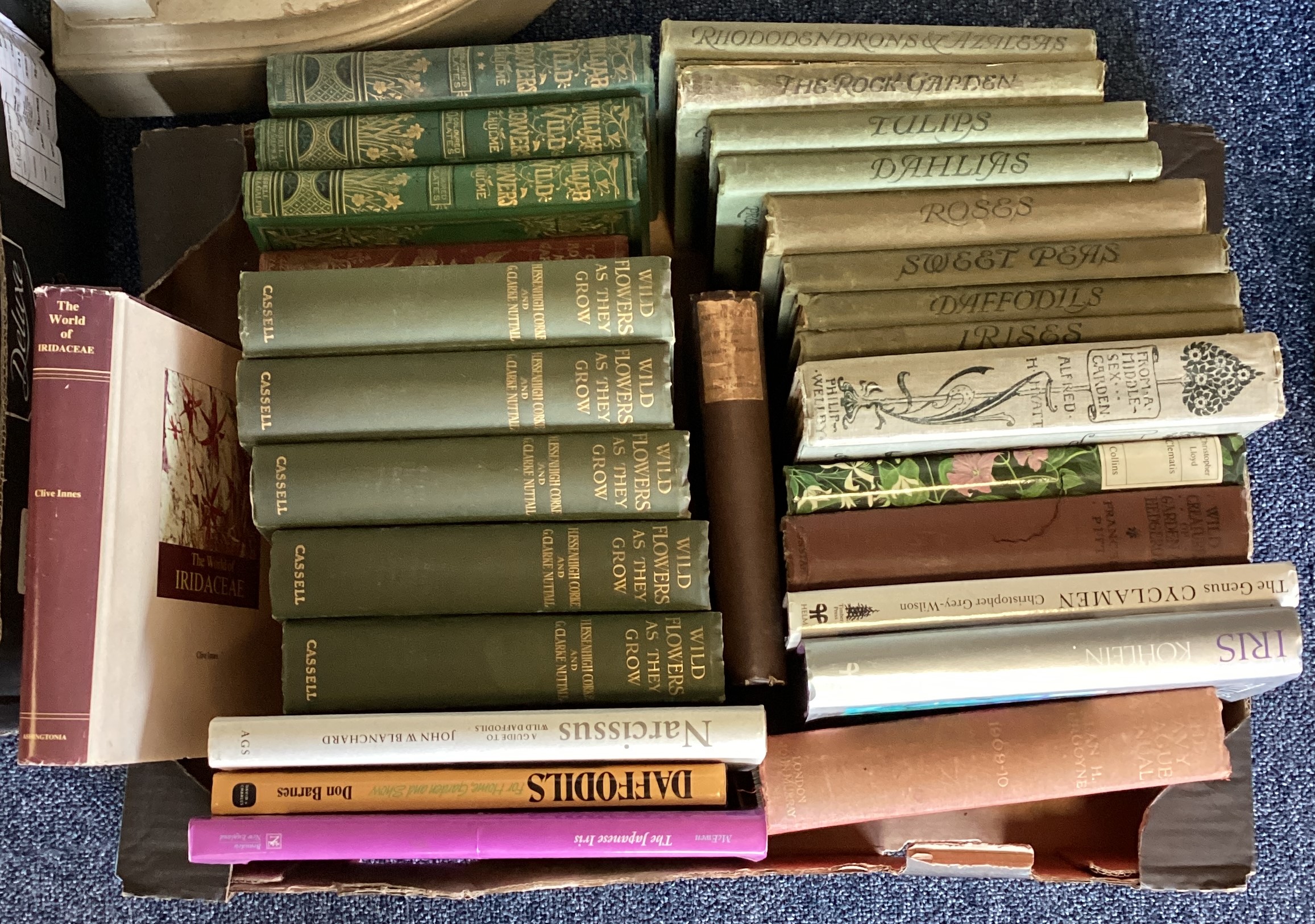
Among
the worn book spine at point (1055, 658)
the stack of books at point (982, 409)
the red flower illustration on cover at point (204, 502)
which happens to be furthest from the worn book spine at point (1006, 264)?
the red flower illustration on cover at point (204, 502)

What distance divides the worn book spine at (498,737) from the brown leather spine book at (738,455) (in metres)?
0.09

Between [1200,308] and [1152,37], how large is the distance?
40 centimetres

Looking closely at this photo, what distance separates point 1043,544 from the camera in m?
0.68

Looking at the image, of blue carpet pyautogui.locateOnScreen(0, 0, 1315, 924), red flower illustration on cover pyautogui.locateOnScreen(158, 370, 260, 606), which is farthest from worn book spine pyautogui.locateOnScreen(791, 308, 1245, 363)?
red flower illustration on cover pyautogui.locateOnScreen(158, 370, 260, 606)

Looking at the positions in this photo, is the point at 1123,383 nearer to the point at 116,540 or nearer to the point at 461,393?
the point at 461,393

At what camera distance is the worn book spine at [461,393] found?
66 cm

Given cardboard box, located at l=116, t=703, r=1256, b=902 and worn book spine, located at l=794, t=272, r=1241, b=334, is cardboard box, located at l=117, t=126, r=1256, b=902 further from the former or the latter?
worn book spine, located at l=794, t=272, r=1241, b=334

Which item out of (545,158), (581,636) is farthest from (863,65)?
(581,636)

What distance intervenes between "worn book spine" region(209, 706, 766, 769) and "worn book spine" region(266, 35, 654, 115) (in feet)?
1.54

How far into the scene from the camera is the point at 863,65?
721 millimetres

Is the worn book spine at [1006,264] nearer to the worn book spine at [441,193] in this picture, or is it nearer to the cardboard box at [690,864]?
the worn book spine at [441,193]

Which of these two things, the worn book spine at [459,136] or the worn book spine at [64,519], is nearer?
the worn book spine at [64,519]

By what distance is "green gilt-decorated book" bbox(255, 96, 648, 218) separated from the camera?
0.73 m

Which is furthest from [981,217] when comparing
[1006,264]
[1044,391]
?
[1044,391]
